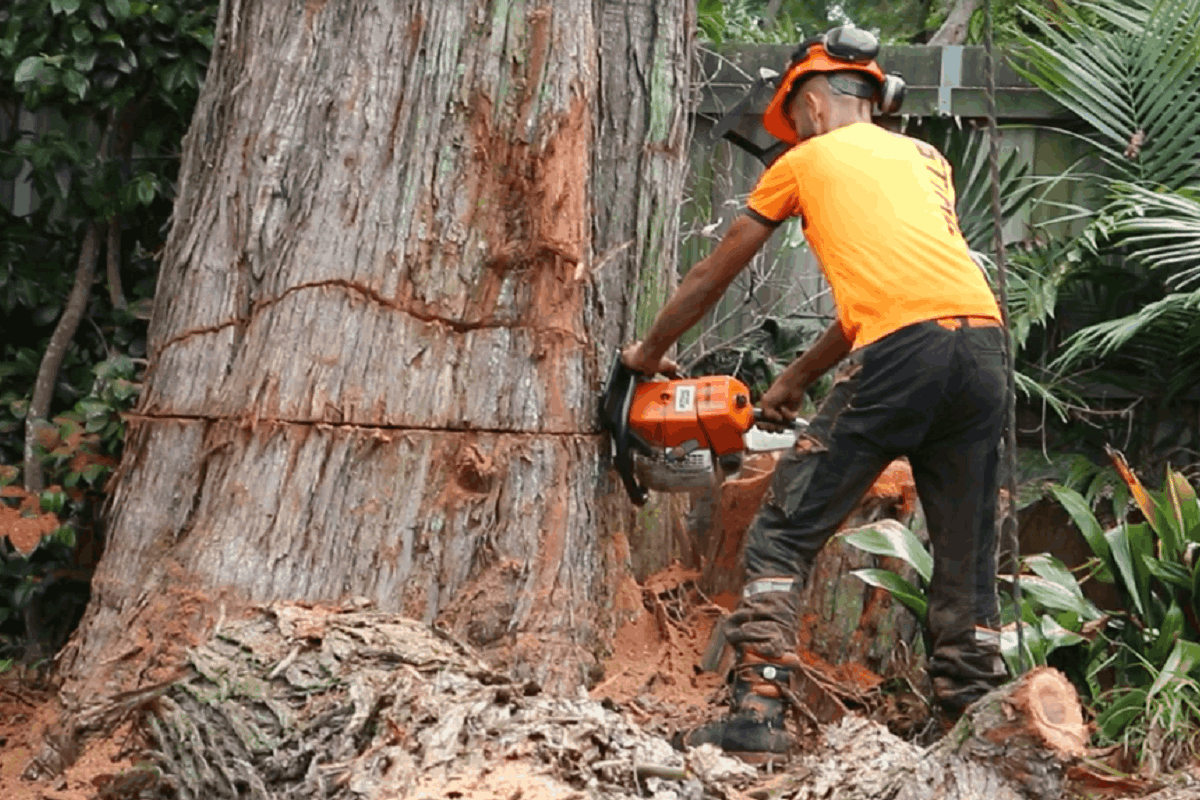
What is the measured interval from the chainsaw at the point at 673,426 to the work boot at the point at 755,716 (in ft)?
1.91

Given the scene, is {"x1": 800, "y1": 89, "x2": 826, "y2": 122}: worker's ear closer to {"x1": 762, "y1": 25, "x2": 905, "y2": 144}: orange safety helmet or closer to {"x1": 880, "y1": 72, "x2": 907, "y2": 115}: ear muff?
{"x1": 762, "y1": 25, "x2": 905, "y2": 144}: orange safety helmet

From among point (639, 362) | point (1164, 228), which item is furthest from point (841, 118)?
point (1164, 228)

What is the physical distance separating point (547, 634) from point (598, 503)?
44 centimetres

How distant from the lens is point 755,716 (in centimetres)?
399

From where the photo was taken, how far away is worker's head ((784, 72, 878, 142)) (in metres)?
4.19

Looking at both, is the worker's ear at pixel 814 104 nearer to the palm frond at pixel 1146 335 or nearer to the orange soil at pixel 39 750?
the palm frond at pixel 1146 335

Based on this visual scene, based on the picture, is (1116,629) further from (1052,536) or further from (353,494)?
(353,494)

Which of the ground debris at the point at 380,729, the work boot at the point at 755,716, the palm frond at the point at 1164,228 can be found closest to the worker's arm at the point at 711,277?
the work boot at the point at 755,716

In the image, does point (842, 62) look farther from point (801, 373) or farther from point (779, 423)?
point (779, 423)

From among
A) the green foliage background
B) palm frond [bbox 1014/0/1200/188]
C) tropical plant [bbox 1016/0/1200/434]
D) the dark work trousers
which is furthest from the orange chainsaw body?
palm frond [bbox 1014/0/1200/188]

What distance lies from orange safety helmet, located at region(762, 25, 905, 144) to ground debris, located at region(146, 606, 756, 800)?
6.09 feet

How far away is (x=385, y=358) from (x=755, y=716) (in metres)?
1.40

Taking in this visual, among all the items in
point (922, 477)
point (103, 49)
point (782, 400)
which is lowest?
point (922, 477)

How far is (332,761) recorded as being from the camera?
3287 mm
